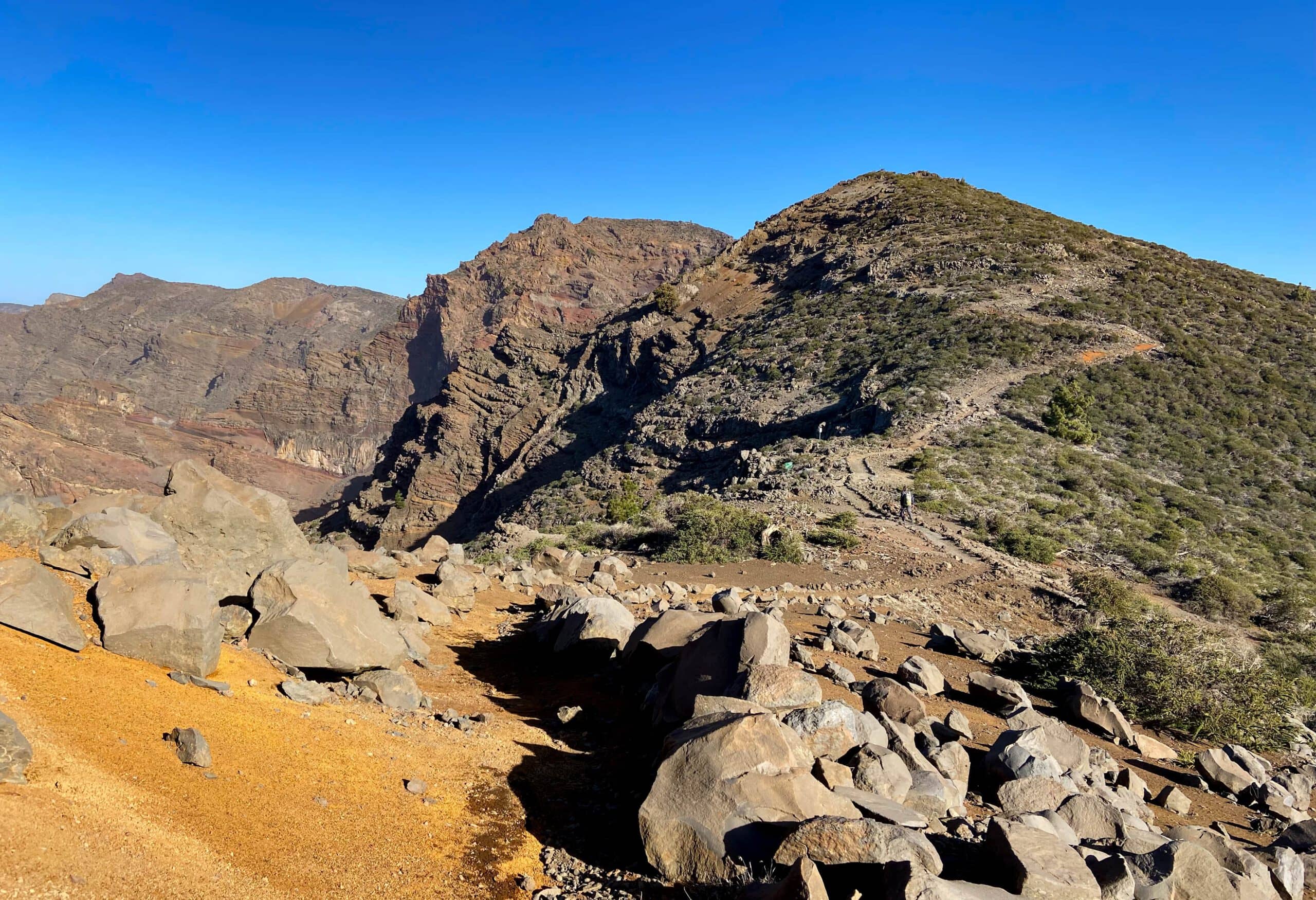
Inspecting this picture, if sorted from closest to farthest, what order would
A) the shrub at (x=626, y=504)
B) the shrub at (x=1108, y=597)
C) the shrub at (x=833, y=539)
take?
the shrub at (x=1108, y=597) < the shrub at (x=833, y=539) < the shrub at (x=626, y=504)

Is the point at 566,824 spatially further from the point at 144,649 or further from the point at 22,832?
the point at 144,649

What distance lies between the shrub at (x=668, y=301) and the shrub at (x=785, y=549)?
39.4m

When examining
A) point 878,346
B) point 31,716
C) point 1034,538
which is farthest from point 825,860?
point 878,346

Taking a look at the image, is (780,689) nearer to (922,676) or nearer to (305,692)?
(922,676)

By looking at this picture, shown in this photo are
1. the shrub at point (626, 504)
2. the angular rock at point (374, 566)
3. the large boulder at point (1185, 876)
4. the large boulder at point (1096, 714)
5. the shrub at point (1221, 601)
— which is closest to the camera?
the large boulder at point (1185, 876)

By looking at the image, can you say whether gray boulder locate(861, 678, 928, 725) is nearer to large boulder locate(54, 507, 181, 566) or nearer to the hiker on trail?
large boulder locate(54, 507, 181, 566)

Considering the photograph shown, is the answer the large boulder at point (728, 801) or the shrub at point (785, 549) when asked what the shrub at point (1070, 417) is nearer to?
the shrub at point (785, 549)

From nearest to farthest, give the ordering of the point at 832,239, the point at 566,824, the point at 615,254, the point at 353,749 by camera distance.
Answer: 1. the point at 566,824
2. the point at 353,749
3. the point at 832,239
4. the point at 615,254

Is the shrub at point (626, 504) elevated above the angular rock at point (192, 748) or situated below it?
below

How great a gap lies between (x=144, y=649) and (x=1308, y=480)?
1351 inches

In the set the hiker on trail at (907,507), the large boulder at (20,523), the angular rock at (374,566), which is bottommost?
the angular rock at (374,566)

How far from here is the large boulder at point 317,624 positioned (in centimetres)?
790

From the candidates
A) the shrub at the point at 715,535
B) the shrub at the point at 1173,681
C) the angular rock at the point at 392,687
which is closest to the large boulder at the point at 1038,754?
the shrub at the point at 1173,681

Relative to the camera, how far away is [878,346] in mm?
38094
